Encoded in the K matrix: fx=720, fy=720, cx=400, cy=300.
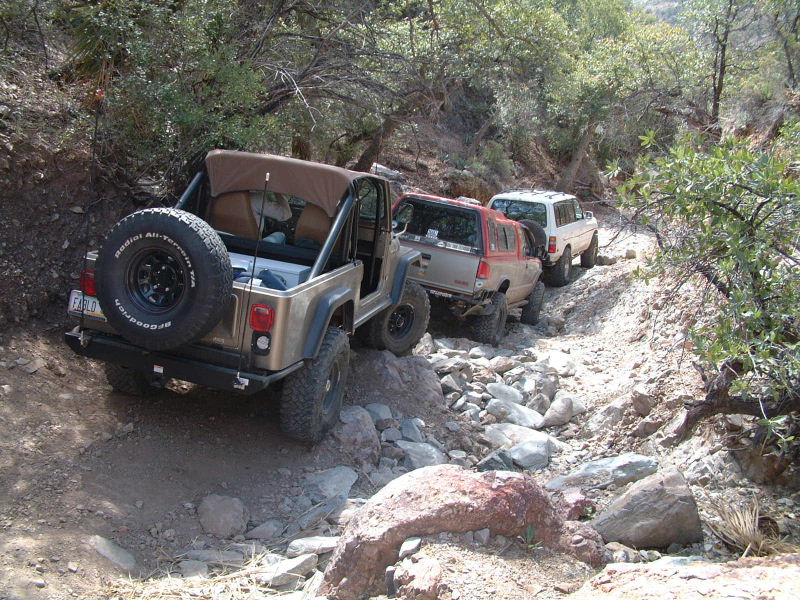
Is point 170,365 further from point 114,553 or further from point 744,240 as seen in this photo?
point 744,240

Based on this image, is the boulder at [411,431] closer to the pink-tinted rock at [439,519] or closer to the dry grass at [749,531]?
the pink-tinted rock at [439,519]

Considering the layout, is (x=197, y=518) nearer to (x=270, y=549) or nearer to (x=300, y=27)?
(x=270, y=549)

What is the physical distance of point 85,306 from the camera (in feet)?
17.1

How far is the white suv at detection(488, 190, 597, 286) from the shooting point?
14.1 metres

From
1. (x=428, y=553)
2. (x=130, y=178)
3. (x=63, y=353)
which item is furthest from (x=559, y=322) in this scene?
(x=428, y=553)

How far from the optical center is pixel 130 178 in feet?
25.0

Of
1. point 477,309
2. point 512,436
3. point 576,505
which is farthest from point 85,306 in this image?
point 477,309

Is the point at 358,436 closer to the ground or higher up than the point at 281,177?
closer to the ground

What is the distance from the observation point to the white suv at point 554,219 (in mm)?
14117

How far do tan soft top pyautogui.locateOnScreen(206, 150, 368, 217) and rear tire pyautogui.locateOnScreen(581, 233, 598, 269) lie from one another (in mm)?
11511

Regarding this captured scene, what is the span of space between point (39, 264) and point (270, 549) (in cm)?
370

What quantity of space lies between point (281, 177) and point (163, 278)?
5.39 ft

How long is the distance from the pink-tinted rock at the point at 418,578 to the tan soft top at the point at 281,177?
324 cm

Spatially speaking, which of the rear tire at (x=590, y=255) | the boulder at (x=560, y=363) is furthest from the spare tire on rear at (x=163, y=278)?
the rear tire at (x=590, y=255)
